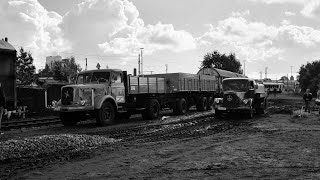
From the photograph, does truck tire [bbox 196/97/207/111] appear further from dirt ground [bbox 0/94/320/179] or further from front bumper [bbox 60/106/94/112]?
dirt ground [bbox 0/94/320/179]

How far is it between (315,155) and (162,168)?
12.0ft

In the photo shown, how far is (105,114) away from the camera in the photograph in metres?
14.5

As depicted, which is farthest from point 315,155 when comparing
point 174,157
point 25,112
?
point 25,112

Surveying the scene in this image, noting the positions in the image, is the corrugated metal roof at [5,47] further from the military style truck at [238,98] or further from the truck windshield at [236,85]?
A: the truck windshield at [236,85]

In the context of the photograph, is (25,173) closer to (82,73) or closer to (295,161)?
(295,161)

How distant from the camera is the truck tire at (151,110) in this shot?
678 inches

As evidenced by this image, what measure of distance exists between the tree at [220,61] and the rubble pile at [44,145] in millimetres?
72959

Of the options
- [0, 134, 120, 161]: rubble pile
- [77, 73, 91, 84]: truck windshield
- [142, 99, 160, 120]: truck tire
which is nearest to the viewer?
[0, 134, 120, 161]: rubble pile

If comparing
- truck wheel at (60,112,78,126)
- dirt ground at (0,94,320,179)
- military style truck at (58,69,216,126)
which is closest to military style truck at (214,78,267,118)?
military style truck at (58,69,216,126)

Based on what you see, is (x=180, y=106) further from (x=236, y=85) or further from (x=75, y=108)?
(x=75, y=108)

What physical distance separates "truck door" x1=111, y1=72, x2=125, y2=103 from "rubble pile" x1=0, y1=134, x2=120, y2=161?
540cm

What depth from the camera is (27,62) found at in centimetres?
6688

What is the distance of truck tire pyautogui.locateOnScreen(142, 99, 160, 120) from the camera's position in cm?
1722

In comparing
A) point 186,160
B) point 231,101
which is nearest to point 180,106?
point 231,101
